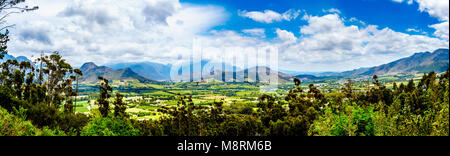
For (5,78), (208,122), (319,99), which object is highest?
(5,78)

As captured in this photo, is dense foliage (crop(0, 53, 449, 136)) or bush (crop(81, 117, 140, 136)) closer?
bush (crop(81, 117, 140, 136))

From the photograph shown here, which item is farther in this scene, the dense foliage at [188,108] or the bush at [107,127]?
the dense foliage at [188,108]

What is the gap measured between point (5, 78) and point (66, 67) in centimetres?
876

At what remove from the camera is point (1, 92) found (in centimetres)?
1759

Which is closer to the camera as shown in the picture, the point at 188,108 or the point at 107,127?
the point at 107,127

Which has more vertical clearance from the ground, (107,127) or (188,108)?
(107,127)
